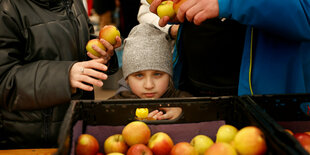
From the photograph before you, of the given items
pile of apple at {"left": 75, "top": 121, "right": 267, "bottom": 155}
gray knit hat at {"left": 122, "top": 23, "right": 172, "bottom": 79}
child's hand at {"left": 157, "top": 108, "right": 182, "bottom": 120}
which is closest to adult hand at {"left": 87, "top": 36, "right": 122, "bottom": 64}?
gray knit hat at {"left": 122, "top": 23, "right": 172, "bottom": 79}

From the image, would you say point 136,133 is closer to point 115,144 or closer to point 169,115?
point 115,144

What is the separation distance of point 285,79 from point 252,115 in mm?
465

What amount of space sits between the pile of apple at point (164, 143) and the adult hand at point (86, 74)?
25 centimetres

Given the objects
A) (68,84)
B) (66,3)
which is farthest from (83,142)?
(66,3)

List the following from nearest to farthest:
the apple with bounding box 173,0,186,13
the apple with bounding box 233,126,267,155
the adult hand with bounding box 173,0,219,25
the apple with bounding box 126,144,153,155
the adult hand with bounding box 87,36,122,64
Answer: the apple with bounding box 233,126,267,155
the apple with bounding box 126,144,153,155
the adult hand with bounding box 173,0,219,25
the apple with bounding box 173,0,186,13
the adult hand with bounding box 87,36,122,64

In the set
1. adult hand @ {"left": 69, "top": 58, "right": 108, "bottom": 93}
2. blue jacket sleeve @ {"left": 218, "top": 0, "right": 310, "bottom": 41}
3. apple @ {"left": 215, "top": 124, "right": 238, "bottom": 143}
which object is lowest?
apple @ {"left": 215, "top": 124, "right": 238, "bottom": 143}

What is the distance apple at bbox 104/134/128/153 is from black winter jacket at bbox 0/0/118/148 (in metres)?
0.31

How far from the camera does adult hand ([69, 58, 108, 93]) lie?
1.05 meters

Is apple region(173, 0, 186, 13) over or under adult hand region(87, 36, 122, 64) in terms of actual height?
over

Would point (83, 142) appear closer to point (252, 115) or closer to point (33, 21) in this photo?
point (252, 115)

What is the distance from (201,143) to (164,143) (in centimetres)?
12

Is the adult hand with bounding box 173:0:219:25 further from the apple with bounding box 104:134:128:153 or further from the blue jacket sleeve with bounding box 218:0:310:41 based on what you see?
the apple with bounding box 104:134:128:153

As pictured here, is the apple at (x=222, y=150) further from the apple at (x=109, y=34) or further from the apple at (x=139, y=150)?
the apple at (x=109, y=34)

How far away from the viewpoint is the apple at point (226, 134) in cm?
83
